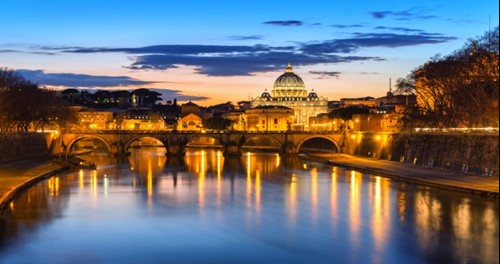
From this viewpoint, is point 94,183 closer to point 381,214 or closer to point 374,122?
point 381,214

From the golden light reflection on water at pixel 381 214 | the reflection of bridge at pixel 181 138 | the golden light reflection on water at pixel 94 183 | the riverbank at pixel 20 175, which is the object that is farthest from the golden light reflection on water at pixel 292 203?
the reflection of bridge at pixel 181 138

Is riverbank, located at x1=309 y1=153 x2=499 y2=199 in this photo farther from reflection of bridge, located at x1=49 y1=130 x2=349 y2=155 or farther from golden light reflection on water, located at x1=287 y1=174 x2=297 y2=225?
reflection of bridge, located at x1=49 y1=130 x2=349 y2=155

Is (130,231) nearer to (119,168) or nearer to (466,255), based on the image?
(466,255)

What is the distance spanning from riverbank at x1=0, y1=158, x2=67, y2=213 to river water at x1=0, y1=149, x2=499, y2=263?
35.3 inches

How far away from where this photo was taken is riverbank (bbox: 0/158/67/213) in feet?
152

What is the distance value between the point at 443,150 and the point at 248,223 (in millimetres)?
31889

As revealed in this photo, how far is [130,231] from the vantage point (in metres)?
36.6

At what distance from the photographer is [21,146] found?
283ft

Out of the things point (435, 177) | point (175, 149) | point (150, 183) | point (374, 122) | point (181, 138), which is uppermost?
point (374, 122)

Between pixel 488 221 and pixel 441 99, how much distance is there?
41.1 meters

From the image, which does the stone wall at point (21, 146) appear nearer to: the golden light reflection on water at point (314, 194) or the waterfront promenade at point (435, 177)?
the golden light reflection on water at point (314, 194)

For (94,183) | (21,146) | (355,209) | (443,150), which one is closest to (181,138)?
(21,146)

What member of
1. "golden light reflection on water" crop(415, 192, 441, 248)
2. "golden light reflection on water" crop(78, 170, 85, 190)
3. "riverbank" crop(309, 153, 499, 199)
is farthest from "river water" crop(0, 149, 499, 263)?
"riverbank" crop(309, 153, 499, 199)

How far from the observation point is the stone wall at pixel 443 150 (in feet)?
179
